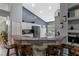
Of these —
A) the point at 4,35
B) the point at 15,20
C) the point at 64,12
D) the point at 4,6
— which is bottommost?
the point at 4,35

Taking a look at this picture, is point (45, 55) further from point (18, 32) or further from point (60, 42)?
point (18, 32)

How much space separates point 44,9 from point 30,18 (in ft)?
0.95

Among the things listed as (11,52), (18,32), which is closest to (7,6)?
(18,32)

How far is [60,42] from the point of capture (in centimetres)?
257

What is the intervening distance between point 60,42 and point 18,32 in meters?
0.75

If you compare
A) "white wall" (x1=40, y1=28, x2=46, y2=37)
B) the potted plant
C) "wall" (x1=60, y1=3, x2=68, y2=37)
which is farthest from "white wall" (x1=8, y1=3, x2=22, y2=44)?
"wall" (x1=60, y1=3, x2=68, y2=37)

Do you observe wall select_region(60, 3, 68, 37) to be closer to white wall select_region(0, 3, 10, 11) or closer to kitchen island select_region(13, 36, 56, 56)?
kitchen island select_region(13, 36, 56, 56)

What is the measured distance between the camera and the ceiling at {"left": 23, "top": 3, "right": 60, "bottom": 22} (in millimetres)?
2572

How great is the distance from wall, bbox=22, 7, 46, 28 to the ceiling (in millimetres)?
56

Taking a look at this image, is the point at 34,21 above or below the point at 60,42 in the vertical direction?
above

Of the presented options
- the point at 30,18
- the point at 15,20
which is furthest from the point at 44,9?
the point at 15,20

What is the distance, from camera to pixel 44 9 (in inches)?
102

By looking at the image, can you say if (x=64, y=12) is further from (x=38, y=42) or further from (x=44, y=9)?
(x=38, y=42)

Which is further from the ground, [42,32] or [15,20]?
[15,20]
